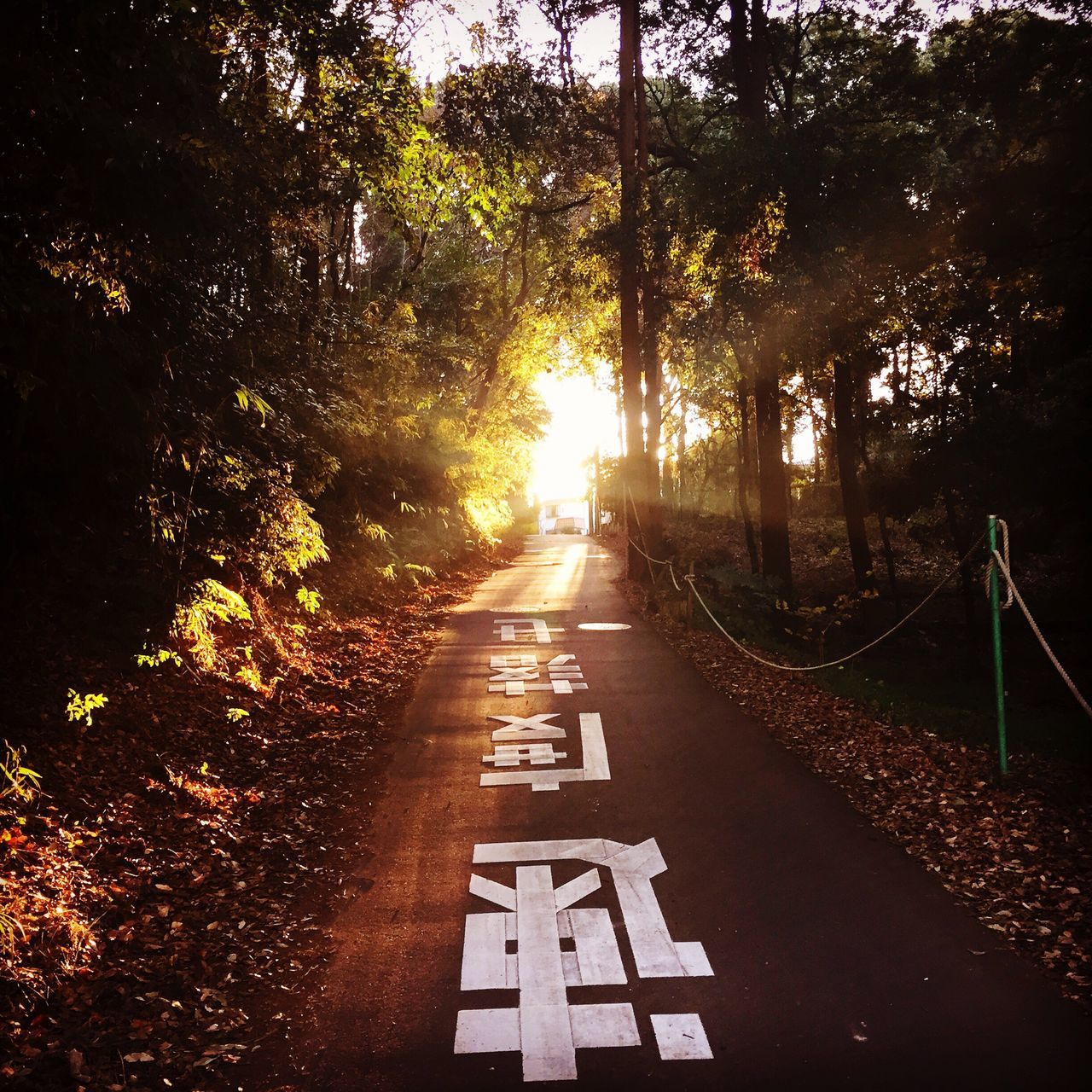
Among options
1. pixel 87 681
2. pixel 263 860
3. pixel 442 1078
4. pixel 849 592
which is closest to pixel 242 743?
pixel 87 681

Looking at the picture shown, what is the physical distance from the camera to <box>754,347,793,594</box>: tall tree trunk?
1814 cm

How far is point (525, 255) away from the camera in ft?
104

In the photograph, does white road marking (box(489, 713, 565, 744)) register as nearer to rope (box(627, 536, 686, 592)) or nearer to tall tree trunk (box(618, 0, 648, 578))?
rope (box(627, 536, 686, 592))

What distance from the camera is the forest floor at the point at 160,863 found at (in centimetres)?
421

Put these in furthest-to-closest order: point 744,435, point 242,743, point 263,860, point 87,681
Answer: point 744,435 → point 242,743 → point 87,681 → point 263,860

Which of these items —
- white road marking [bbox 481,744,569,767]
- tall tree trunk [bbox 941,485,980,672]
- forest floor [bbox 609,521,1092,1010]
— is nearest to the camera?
forest floor [bbox 609,521,1092,1010]

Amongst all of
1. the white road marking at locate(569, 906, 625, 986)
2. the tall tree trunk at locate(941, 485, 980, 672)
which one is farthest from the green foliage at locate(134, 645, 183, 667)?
the tall tree trunk at locate(941, 485, 980, 672)

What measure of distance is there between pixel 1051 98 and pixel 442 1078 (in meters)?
15.9

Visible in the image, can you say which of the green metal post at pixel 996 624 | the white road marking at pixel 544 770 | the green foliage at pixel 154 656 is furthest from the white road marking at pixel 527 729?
the green metal post at pixel 996 624

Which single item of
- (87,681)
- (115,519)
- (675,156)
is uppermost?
(675,156)

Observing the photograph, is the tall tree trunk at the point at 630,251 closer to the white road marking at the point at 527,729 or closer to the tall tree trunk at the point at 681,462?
the white road marking at the point at 527,729

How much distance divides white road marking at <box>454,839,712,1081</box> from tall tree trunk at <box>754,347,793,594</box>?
43.7 feet

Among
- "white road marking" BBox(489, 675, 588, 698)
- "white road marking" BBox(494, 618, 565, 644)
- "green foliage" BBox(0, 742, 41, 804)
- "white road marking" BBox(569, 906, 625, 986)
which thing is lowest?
"white road marking" BBox(569, 906, 625, 986)

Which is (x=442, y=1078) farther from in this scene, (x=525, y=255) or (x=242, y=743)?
(x=525, y=255)
